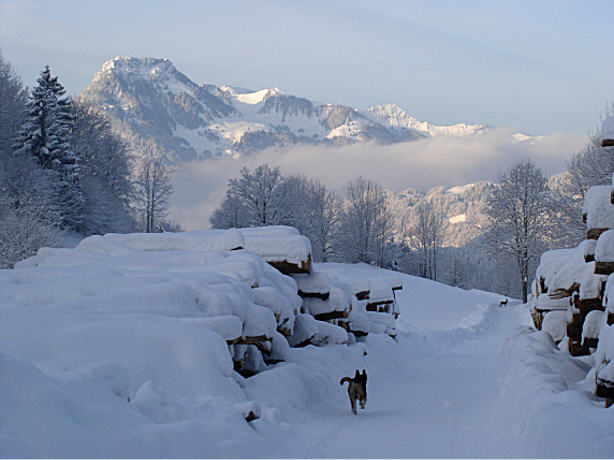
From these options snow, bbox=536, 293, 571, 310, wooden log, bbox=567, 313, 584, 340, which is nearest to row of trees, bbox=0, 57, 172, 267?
snow, bbox=536, 293, 571, 310

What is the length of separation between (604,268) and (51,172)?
104 ft

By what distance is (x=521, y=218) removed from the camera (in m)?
43.9

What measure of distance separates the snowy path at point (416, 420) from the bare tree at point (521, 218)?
2823 cm

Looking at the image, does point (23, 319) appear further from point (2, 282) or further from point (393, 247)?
point (393, 247)

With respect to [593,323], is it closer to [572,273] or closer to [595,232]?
[595,232]

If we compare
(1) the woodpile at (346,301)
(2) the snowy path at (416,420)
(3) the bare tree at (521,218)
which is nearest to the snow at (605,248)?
(2) the snowy path at (416,420)

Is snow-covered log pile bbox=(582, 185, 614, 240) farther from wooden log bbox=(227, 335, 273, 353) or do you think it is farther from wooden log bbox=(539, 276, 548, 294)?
wooden log bbox=(227, 335, 273, 353)

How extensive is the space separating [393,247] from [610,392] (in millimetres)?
49795

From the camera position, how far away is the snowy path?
6758 mm

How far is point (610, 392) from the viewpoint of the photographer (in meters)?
7.46

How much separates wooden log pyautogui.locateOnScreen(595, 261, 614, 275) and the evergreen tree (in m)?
32.7

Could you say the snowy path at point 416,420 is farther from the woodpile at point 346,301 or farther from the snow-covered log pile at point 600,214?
the snow-covered log pile at point 600,214

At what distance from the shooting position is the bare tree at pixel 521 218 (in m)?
42.8

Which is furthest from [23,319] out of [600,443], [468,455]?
[600,443]
